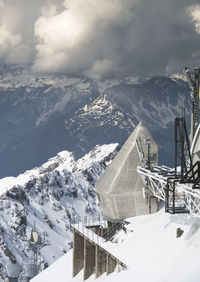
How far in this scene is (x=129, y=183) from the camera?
140 ft

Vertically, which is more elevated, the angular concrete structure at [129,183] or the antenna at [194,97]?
the antenna at [194,97]

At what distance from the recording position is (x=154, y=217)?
3953 cm

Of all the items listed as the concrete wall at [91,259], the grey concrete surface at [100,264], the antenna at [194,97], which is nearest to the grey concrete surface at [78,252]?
the concrete wall at [91,259]

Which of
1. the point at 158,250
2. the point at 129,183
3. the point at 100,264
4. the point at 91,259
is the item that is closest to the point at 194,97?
the point at 129,183

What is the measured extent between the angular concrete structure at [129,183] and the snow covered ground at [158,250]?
203 cm

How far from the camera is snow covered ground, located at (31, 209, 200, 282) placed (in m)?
25.0

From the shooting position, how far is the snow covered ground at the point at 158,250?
25.0 meters

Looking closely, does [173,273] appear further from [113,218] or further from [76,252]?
[76,252]

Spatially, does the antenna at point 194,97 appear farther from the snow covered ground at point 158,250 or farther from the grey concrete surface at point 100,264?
the grey concrete surface at point 100,264

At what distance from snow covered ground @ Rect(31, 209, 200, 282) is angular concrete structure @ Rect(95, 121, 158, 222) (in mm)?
2030

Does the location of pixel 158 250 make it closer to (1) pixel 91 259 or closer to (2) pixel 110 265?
(2) pixel 110 265

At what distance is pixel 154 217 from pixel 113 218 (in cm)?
629

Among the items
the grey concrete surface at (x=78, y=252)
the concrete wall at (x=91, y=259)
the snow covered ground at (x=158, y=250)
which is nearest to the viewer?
the snow covered ground at (x=158, y=250)

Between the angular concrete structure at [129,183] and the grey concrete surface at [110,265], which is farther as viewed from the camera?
the angular concrete structure at [129,183]
